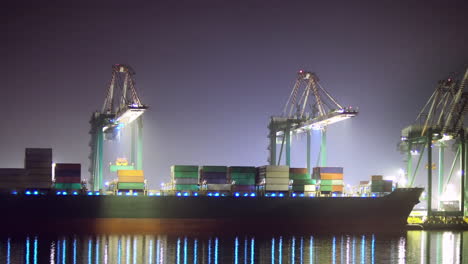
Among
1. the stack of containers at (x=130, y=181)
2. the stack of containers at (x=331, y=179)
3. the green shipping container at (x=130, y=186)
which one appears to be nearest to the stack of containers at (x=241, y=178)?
the stack of containers at (x=331, y=179)

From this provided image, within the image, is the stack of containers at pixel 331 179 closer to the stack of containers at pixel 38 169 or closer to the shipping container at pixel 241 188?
the shipping container at pixel 241 188

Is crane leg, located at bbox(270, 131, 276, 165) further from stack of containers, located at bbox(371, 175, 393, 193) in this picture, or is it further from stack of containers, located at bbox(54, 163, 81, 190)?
stack of containers, located at bbox(54, 163, 81, 190)

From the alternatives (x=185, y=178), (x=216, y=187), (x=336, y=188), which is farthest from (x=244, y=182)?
(x=336, y=188)

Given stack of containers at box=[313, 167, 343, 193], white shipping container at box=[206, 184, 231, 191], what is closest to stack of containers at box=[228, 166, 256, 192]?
white shipping container at box=[206, 184, 231, 191]

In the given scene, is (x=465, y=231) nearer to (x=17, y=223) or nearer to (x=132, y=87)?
(x=132, y=87)

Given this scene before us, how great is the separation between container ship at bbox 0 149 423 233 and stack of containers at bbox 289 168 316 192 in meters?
0.07

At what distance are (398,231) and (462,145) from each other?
8.81 m

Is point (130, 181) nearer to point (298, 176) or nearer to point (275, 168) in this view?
point (275, 168)

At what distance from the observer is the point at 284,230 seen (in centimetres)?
5300

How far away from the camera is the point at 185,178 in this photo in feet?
171

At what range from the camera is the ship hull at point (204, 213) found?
50.6 m

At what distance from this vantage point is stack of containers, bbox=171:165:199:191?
171 feet

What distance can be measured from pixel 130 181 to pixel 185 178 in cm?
377

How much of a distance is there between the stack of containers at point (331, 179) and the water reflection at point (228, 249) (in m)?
5.49
